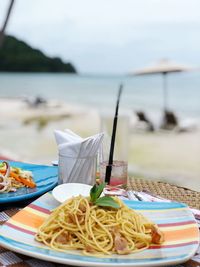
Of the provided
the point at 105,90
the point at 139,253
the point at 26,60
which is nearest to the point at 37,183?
the point at 139,253

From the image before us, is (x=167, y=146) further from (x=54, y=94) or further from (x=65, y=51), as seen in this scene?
(x=65, y=51)

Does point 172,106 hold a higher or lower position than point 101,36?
lower

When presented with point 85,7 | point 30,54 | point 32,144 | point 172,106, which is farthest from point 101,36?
point 32,144

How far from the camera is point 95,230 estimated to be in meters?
0.82

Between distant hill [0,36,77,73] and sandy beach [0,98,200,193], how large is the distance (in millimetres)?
3264

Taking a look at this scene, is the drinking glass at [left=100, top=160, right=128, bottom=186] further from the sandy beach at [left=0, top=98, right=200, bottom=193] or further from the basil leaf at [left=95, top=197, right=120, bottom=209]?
the sandy beach at [left=0, top=98, right=200, bottom=193]

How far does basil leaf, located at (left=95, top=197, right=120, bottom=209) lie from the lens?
848 mm

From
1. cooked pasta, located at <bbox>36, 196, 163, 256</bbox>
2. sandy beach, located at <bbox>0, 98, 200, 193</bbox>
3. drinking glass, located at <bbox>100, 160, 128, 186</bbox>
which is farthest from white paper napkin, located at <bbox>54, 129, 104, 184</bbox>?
sandy beach, located at <bbox>0, 98, 200, 193</bbox>

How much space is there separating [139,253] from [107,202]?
133 millimetres

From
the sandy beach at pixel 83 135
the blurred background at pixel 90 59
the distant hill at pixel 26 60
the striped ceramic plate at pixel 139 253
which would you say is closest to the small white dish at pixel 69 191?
the striped ceramic plate at pixel 139 253

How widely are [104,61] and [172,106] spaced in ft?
18.6

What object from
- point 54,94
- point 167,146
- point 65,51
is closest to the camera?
point 167,146

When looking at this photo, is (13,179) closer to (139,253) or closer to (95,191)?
(95,191)

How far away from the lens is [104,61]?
23.6 meters
